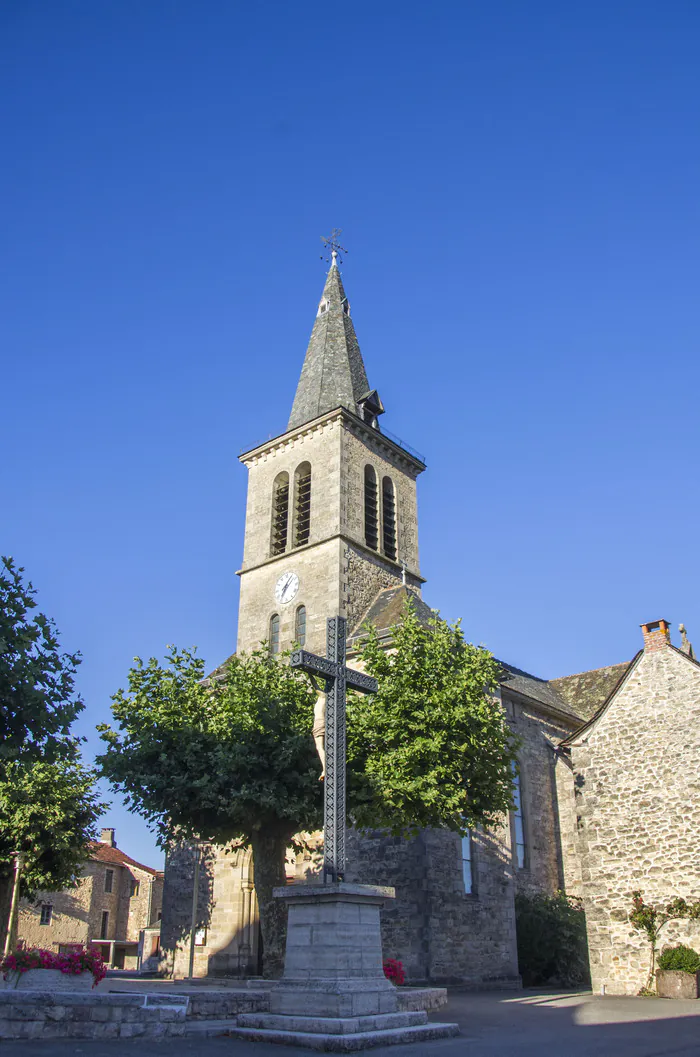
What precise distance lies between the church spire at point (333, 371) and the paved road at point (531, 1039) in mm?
21313

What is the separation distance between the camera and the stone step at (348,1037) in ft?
26.9

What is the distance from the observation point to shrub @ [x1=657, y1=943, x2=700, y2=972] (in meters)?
15.3

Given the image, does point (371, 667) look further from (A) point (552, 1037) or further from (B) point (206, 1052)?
(B) point (206, 1052)

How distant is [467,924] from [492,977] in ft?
4.98

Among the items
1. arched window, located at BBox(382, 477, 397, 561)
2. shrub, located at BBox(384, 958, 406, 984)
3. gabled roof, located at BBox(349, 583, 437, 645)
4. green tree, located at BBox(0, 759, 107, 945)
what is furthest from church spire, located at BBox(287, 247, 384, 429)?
shrub, located at BBox(384, 958, 406, 984)

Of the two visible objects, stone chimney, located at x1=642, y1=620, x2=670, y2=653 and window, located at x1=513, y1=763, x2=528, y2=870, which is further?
window, located at x1=513, y1=763, x2=528, y2=870

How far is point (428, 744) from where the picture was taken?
15.5 metres

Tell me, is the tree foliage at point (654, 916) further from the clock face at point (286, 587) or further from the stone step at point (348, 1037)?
the clock face at point (286, 587)

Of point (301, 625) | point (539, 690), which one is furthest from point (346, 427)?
point (539, 690)

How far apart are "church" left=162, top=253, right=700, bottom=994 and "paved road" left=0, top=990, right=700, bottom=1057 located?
3254mm

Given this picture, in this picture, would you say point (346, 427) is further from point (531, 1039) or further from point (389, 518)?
point (531, 1039)

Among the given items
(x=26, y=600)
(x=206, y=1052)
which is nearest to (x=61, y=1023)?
(x=206, y=1052)

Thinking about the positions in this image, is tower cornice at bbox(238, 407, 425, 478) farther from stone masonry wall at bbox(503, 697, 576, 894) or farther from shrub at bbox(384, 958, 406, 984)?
shrub at bbox(384, 958, 406, 984)

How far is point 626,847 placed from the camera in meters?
17.3
